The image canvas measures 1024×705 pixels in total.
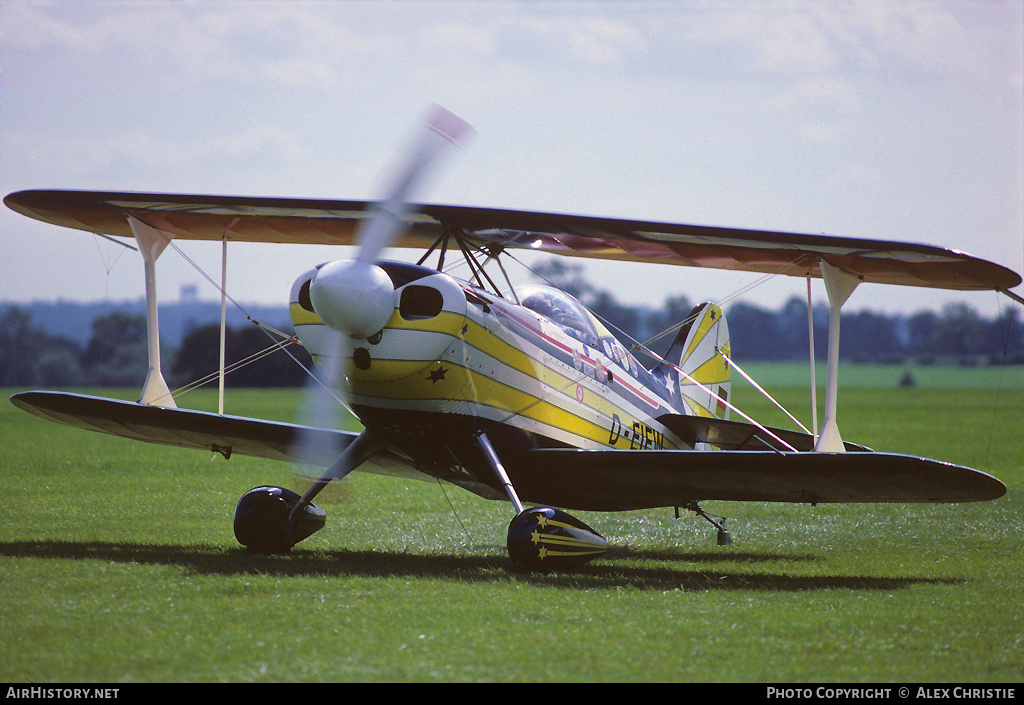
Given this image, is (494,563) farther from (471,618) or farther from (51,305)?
(51,305)

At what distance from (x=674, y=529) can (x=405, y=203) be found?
5.73 meters

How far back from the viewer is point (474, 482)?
9.11 meters

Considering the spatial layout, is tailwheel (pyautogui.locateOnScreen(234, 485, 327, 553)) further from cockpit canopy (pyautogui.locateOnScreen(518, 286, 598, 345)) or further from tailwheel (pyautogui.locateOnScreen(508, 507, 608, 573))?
cockpit canopy (pyautogui.locateOnScreen(518, 286, 598, 345))

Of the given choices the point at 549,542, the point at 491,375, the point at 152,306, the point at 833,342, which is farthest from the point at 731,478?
the point at 152,306

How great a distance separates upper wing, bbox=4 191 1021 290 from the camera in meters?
8.02

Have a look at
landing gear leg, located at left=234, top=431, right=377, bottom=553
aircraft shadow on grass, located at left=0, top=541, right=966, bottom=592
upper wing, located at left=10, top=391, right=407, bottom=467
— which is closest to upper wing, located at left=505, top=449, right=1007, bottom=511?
aircraft shadow on grass, located at left=0, top=541, right=966, bottom=592

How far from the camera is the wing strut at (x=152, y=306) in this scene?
380 inches

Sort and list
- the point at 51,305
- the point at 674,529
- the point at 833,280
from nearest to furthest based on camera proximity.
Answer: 1. the point at 833,280
2. the point at 674,529
3. the point at 51,305

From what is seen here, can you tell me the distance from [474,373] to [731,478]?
2.30m

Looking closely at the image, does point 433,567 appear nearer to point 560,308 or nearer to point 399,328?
point 399,328

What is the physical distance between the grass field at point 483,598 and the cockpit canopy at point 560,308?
2202 millimetres

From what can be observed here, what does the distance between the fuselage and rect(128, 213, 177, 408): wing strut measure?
265cm

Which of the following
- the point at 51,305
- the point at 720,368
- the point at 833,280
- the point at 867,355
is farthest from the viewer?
the point at 867,355
